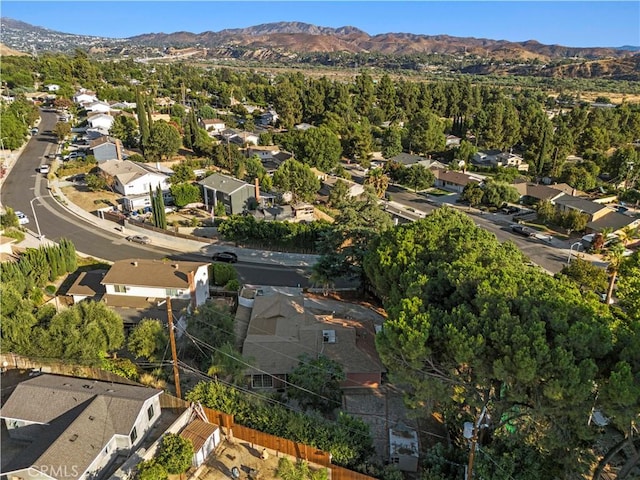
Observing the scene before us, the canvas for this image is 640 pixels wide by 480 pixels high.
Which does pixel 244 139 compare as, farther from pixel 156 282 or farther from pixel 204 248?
pixel 156 282

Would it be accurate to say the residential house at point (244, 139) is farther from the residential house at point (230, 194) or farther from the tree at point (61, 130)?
the tree at point (61, 130)

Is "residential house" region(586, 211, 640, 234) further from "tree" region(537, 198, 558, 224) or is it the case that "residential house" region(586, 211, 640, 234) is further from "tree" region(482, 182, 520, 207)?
"tree" region(482, 182, 520, 207)

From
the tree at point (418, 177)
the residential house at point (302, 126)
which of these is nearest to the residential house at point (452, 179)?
the tree at point (418, 177)

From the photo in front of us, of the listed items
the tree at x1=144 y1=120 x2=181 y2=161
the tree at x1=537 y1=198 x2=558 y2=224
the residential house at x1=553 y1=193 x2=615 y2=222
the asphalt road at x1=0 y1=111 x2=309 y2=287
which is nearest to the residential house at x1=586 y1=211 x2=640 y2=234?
the residential house at x1=553 y1=193 x2=615 y2=222


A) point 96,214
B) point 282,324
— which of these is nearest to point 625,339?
point 282,324

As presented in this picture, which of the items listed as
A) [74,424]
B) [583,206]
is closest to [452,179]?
[583,206]
